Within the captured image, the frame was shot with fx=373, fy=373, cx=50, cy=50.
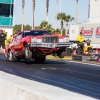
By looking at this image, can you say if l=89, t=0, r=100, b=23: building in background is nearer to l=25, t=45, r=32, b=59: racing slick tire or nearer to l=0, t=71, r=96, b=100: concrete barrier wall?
l=25, t=45, r=32, b=59: racing slick tire

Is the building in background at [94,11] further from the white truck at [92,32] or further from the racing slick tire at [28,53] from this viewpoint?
the racing slick tire at [28,53]

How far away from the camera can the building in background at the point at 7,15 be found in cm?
6372

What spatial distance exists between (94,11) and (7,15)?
15.3 metres

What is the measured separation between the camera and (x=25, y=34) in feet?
67.3

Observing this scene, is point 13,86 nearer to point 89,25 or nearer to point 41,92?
point 41,92

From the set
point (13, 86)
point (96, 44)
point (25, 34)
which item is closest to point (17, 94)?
point (13, 86)

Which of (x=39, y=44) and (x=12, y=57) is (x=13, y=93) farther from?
(x=12, y=57)

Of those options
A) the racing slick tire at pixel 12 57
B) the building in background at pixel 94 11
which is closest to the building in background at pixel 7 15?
the building in background at pixel 94 11

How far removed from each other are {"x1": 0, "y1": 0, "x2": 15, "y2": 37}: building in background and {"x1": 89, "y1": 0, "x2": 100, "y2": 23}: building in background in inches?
552

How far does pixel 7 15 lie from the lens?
64.3m

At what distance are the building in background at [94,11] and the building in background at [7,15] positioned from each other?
1403 cm

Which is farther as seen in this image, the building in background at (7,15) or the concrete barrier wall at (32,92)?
the building in background at (7,15)

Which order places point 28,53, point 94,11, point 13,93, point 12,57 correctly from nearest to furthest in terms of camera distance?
point 13,93
point 28,53
point 12,57
point 94,11

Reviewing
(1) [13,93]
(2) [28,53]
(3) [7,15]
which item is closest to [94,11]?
(3) [7,15]
